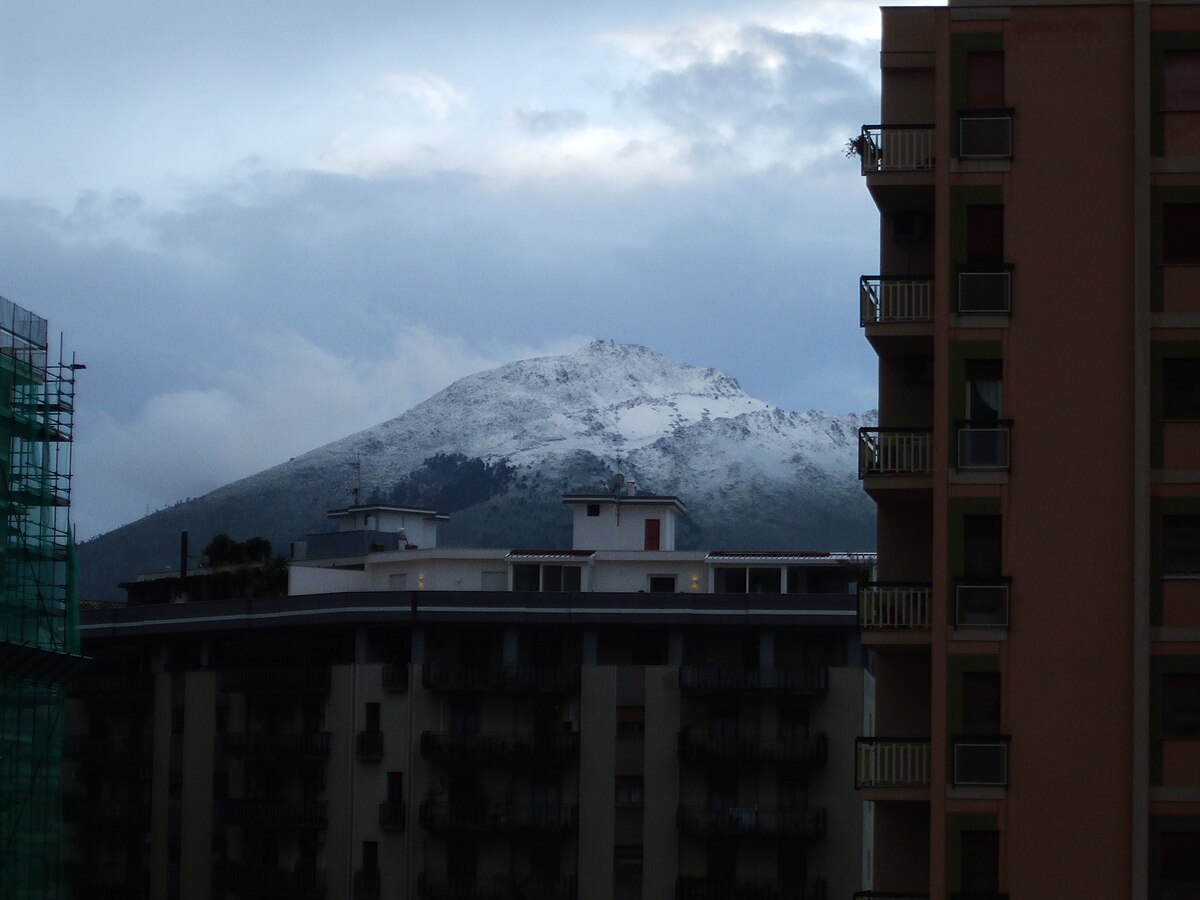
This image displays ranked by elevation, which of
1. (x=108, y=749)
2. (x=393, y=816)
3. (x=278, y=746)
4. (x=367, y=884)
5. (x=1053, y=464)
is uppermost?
(x=1053, y=464)

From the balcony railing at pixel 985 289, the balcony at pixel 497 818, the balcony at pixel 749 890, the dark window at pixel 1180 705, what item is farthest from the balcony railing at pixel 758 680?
the dark window at pixel 1180 705

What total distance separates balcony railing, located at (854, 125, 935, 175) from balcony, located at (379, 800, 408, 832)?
2200 inches

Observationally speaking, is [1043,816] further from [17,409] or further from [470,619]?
[470,619]

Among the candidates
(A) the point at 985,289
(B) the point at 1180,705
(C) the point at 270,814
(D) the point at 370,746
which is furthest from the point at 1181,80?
(C) the point at 270,814

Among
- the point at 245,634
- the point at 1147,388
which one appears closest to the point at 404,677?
the point at 245,634

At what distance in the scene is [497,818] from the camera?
92.7 metres

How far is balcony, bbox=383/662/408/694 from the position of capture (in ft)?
315

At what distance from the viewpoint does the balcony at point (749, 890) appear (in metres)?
89.9

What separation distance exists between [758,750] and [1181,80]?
5342 centimetres

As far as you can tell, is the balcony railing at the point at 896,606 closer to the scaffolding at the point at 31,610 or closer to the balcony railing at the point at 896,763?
the balcony railing at the point at 896,763

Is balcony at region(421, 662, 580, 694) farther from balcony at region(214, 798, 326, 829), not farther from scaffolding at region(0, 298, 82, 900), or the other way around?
scaffolding at region(0, 298, 82, 900)

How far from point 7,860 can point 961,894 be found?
33901 millimetres

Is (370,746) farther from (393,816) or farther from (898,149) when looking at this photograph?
(898,149)

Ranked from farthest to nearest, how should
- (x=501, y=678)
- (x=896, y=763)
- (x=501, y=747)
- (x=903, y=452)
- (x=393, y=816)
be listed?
(x=501, y=678) → (x=393, y=816) → (x=501, y=747) → (x=903, y=452) → (x=896, y=763)
